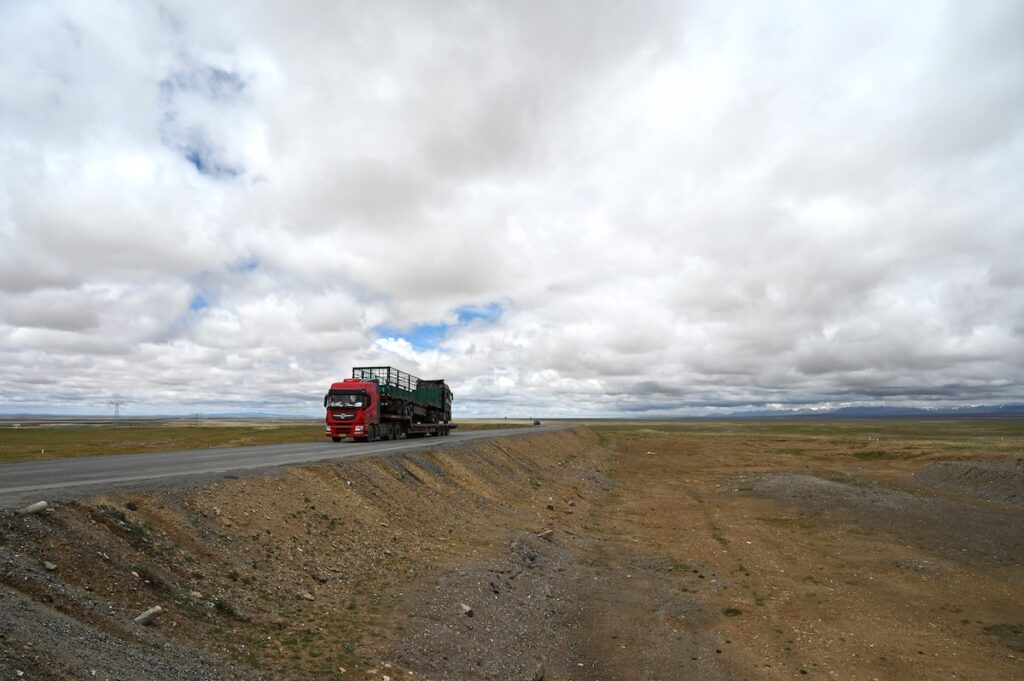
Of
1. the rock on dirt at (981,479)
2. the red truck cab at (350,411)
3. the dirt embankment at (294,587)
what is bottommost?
→ the rock on dirt at (981,479)

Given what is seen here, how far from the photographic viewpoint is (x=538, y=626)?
13812mm

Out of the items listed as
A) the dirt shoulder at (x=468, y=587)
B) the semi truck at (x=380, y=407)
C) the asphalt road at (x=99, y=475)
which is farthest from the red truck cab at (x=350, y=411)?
the asphalt road at (x=99, y=475)

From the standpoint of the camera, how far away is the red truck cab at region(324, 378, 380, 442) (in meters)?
39.5

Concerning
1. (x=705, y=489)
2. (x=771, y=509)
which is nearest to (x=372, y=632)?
(x=771, y=509)

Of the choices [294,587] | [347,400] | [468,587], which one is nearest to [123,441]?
[347,400]

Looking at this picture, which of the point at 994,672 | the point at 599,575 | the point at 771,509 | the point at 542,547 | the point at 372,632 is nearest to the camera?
the point at 372,632

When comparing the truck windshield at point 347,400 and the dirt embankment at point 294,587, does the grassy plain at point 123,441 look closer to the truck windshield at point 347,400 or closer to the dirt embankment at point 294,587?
the truck windshield at point 347,400

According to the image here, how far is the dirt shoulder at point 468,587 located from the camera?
346 inches

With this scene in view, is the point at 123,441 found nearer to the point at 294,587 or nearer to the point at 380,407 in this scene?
the point at 380,407

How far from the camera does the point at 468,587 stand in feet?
46.8

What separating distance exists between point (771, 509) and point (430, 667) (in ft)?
92.3

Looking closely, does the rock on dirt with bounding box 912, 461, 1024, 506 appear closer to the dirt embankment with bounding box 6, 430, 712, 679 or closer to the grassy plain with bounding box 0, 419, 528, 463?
the dirt embankment with bounding box 6, 430, 712, 679

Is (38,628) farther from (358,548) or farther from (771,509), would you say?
(771,509)

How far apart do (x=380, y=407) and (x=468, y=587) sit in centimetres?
2951
